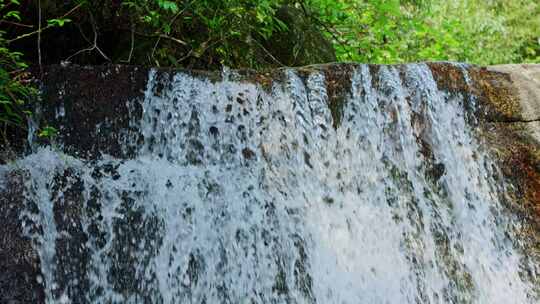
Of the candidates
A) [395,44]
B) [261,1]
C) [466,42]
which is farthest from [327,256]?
[466,42]

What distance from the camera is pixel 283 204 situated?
3.34m

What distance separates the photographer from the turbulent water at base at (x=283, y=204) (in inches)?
117

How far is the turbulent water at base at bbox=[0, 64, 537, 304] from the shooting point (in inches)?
117

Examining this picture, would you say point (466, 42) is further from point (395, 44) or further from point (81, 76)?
point (81, 76)

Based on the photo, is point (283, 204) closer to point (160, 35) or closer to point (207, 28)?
point (160, 35)

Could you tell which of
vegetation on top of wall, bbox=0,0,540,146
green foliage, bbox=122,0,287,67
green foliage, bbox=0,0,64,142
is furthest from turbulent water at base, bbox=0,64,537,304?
green foliage, bbox=122,0,287,67

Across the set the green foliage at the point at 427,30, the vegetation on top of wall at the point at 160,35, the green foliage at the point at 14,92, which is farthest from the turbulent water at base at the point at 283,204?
the green foliage at the point at 427,30

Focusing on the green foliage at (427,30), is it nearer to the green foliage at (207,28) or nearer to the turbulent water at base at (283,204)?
the green foliage at (207,28)

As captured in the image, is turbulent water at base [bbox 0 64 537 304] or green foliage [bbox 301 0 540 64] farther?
green foliage [bbox 301 0 540 64]

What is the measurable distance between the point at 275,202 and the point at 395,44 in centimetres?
418

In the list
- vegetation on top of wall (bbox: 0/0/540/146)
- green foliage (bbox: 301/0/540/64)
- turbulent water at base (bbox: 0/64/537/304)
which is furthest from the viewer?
green foliage (bbox: 301/0/540/64)

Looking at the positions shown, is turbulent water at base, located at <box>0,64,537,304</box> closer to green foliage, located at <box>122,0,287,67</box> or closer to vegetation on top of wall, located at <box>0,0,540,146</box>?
vegetation on top of wall, located at <box>0,0,540,146</box>

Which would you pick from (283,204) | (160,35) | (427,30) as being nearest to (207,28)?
(160,35)

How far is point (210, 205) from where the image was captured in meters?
3.22
